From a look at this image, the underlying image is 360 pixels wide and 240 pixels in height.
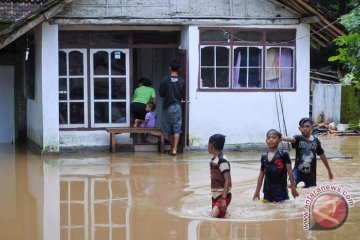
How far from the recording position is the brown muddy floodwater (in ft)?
24.3

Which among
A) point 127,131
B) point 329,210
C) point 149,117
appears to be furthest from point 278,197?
point 149,117

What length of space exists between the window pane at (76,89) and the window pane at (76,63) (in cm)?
16

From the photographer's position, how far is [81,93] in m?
14.8

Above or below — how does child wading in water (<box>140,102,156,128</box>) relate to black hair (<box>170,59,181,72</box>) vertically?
below

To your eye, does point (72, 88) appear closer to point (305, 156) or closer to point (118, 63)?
point (118, 63)

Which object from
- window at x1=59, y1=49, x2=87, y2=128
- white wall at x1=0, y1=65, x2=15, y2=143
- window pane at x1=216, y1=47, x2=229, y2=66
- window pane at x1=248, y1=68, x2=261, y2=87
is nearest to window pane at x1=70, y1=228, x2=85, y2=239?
window at x1=59, y1=49, x2=87, y2=128

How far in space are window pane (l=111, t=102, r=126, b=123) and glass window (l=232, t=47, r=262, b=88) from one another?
2665 millimetres

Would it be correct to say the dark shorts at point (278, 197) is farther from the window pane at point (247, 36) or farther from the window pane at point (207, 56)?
the window pane at point (247, 36)

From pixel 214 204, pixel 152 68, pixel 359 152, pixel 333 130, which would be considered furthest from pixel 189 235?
pixel 333 130

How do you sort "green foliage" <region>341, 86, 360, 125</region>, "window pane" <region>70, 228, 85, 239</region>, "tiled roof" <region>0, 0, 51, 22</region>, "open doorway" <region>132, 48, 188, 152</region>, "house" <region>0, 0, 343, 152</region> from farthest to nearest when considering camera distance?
1. "green foliage" <region>341, 86, 360, 125</region>
2. "open doorway" <region>132, 48, 188, 152</region>
3. "tiled roof" <region>0, 0, 51, 22</region>
4. "house" <region>0, 0, 343, 152</region>
5. "window pane" <region>70, 228, 85, 239</region>

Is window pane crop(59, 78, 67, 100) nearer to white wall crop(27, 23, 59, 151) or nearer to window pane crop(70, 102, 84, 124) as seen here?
window pane crop(70, 102, 84, 124)

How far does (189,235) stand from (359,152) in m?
9.09

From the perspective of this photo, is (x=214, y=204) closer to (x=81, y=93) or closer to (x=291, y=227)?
(x=291, y=227)

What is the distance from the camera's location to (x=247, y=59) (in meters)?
14.9
